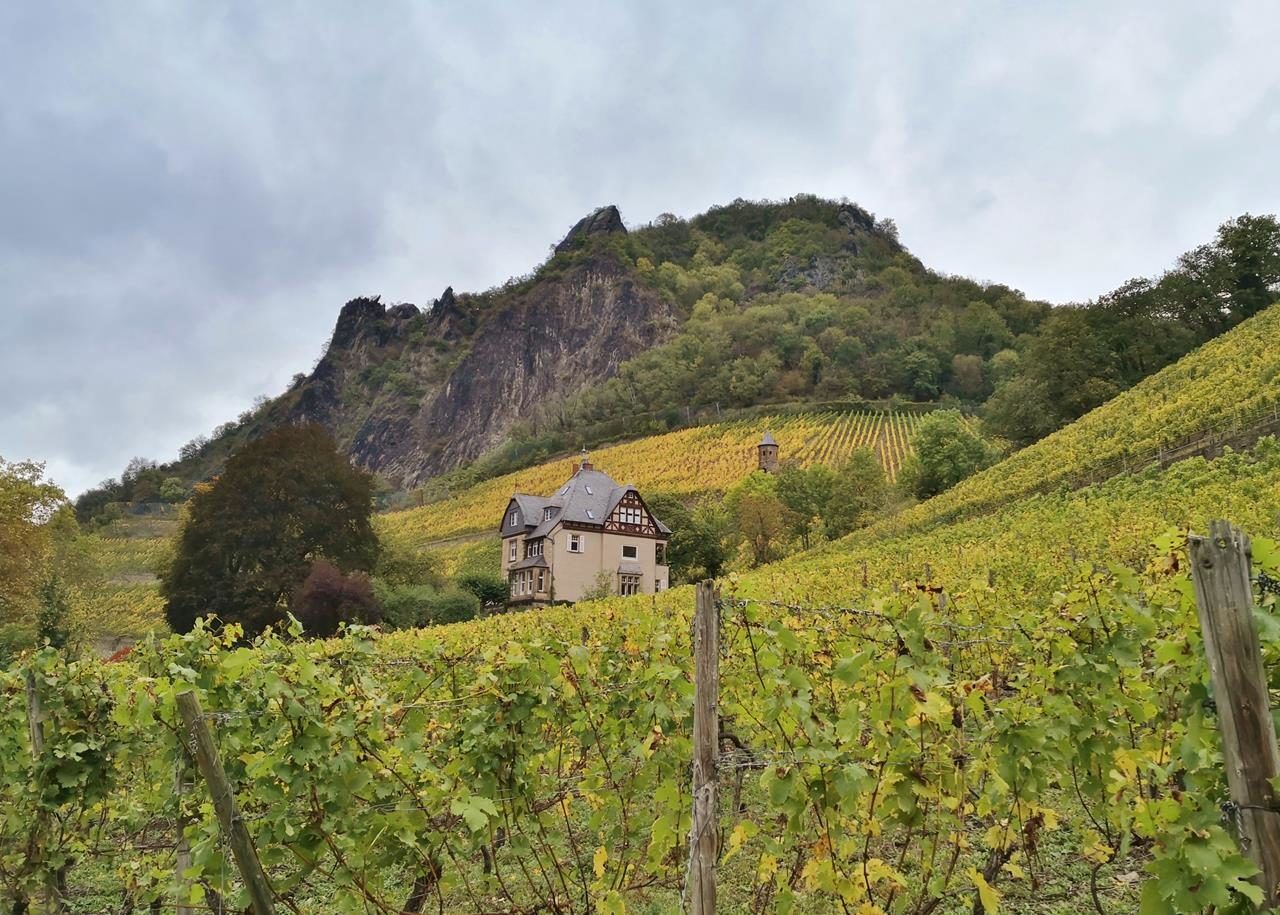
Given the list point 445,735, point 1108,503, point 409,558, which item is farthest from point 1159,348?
point 445,735

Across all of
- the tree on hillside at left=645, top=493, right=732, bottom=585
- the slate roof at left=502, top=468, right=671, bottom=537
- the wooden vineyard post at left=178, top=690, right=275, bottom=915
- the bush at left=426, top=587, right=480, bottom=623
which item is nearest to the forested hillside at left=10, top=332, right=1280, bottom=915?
the wooden vineyard post at left=178, top=690, right=275, bottom=915

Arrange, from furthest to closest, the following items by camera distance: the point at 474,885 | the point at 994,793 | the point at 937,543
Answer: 1. the point at 937,543
2. the point at 474,885
3. the point at 994,793

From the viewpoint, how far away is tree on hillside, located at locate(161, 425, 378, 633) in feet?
116

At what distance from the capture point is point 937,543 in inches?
935

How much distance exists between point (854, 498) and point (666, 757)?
4067 centimetres

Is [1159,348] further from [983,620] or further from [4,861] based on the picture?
[4,861]

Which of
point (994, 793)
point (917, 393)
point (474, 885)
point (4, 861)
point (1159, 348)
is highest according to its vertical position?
point (917, 393)

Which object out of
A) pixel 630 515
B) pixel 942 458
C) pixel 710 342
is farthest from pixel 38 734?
pixel 710 342

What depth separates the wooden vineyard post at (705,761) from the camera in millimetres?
3287

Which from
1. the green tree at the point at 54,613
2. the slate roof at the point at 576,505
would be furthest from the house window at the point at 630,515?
the green tree at the point at 54,613

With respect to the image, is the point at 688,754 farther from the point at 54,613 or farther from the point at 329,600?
the point at 54,613

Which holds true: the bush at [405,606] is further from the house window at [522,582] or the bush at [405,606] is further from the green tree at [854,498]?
the green tree at [854,498]

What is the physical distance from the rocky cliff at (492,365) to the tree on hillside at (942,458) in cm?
8208

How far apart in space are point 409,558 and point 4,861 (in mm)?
36561
